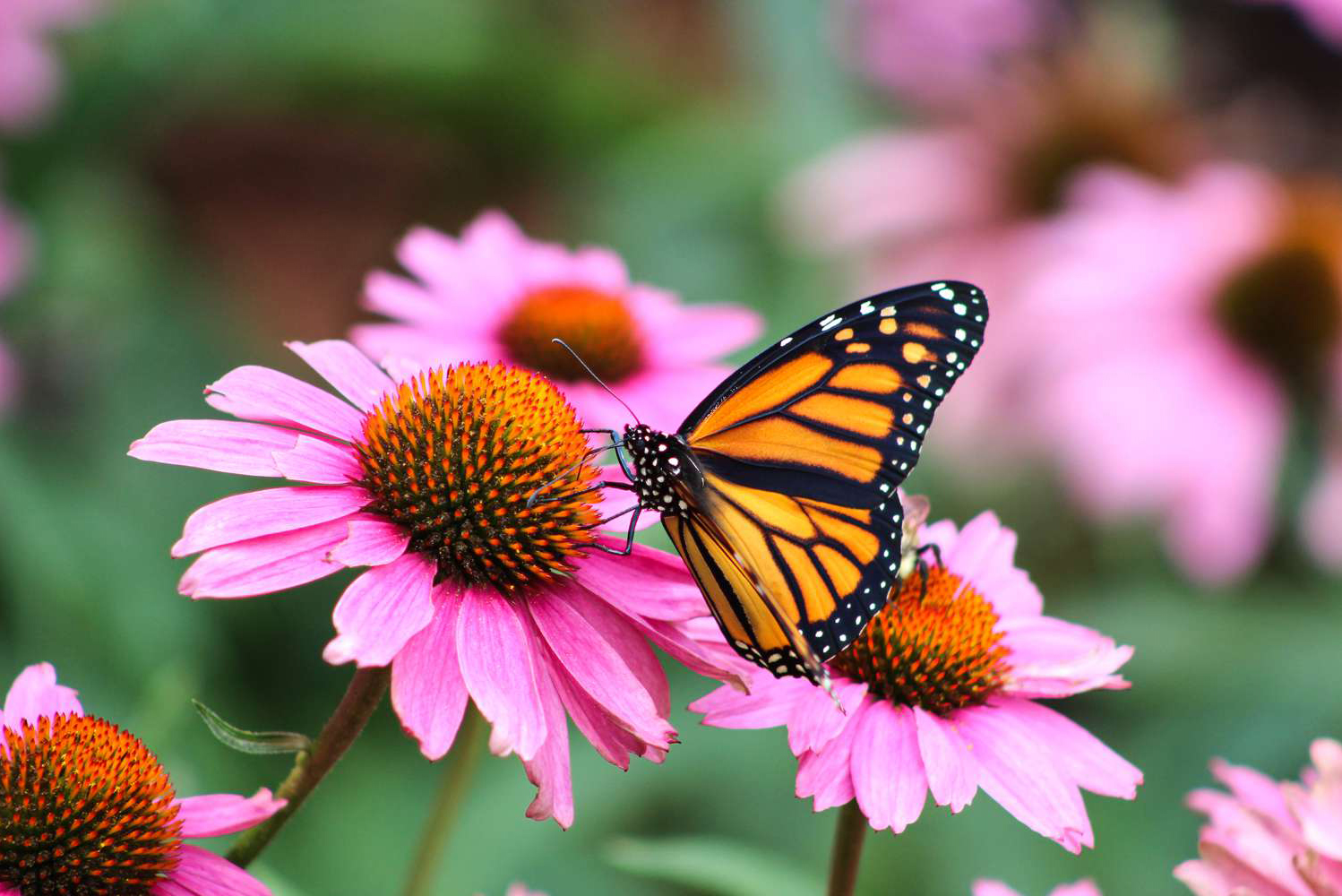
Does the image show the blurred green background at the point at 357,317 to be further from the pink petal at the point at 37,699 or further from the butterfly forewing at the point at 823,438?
the butterfly forewing at the point at 823,438

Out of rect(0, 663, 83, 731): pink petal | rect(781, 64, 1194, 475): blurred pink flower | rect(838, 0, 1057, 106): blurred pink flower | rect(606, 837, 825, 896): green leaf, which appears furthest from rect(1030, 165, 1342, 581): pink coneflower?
rect(0, 663, 83, 731): pink petal

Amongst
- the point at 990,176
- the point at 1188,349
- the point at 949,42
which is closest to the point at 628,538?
the point at 1188,349

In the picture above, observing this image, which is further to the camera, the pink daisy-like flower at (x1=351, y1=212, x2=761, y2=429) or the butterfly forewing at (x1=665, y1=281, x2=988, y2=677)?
the pink daisy-like flower at (x1=351, y1=212, x2=761, y2=429)

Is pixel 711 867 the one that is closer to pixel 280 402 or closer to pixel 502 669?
pixel 502 669

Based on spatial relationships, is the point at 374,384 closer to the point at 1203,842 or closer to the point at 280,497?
the point at 280,497

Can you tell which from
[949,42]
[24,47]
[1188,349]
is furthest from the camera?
[949,42]

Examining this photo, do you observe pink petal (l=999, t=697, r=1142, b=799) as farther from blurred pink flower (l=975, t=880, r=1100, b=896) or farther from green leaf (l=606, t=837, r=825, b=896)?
green leaf (l=606, t=837, r=825, b=896)

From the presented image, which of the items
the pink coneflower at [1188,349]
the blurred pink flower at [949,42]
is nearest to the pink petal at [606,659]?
the pink coneflower at [1188,349]
